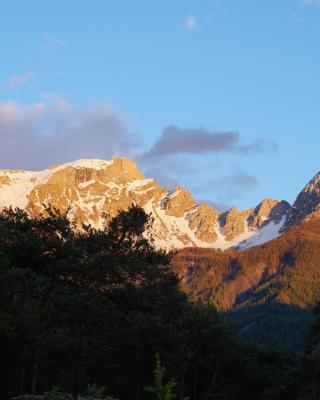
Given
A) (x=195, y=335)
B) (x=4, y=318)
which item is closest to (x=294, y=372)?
(x=195, y=335)

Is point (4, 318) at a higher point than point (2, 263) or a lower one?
lower

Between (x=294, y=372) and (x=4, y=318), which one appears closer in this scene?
(x=4, y=318)

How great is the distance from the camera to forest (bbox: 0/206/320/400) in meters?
39.3

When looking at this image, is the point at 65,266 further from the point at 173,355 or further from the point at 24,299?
the point at 173,355

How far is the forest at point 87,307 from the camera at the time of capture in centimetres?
3934

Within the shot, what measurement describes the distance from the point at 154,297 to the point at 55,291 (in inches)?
261

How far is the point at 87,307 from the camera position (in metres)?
39.7

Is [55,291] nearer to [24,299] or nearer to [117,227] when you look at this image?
[24,299]

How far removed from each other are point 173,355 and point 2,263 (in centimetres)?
1255

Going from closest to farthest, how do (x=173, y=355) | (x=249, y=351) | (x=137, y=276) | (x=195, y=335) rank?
(x=173, y=355) < (x=137, y=276) < (x=195, y=335) < (x=249, y=351)

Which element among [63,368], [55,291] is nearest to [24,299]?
[55,291]

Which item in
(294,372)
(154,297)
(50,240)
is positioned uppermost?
(50,240)

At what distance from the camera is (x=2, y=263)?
3703 cm

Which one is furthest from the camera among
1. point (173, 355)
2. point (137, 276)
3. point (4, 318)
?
point (137, 276)
